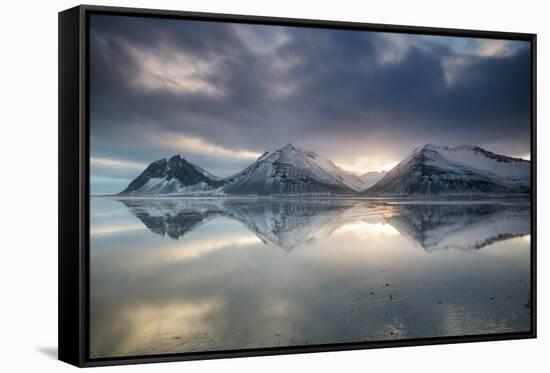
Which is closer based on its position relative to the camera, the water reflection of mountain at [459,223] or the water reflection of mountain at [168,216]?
the water reflection of mountain at [168,216]

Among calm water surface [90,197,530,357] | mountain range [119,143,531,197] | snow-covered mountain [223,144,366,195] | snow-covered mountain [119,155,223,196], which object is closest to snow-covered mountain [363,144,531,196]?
mountain range [119,143,531,197]

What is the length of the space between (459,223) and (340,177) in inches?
49.6

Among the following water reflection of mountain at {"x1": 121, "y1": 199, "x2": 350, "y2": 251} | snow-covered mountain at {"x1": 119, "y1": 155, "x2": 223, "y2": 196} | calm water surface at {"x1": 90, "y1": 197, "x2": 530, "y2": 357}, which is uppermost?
snow-covered mountain at {"x1": 119, "y1": 155, "x2": 223, "y2": 196}

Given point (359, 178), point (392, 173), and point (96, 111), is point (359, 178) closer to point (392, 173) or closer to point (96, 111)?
point (392, 173)

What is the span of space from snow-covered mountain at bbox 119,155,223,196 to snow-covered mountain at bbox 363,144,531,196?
64.6 inches

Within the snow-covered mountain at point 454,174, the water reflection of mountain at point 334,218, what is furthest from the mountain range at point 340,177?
the water reflection of mountain at point 334,218

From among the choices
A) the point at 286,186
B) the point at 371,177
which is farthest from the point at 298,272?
the point at 371,177

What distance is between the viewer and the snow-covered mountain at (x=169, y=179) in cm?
636

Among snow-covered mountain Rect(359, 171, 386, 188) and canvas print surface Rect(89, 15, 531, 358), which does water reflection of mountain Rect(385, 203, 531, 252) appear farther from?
snow-covered mountain Rect(359, 171, 386, 188)

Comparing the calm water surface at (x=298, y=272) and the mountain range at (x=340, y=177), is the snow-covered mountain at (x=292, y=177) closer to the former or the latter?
the mountain range at (x=340, y=177)

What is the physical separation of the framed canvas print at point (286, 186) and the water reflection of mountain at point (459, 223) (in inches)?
0.6

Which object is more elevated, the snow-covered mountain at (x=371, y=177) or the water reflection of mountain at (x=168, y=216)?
the snow-covered mountain at (x=371, y=177)

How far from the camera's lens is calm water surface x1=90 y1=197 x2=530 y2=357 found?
246 inches

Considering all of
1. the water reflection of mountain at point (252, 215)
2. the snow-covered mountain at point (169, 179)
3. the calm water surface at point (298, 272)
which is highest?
the snow-covered mountain at point (169, 179)
